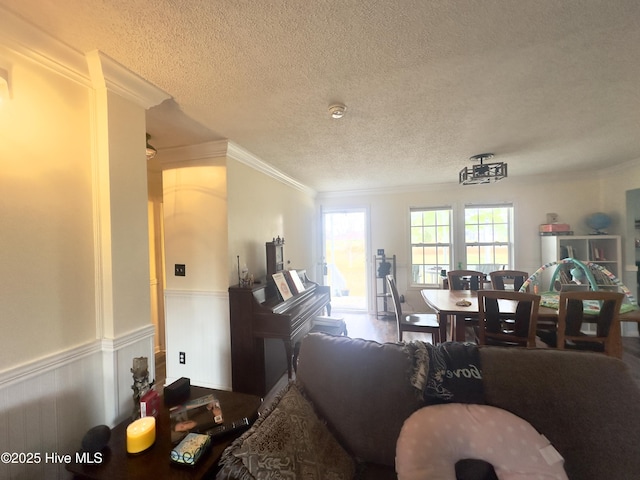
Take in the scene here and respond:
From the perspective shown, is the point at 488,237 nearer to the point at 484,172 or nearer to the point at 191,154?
the point at 484,172

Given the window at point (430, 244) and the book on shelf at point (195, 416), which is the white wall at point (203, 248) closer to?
the book on shelf at point (195, 416)

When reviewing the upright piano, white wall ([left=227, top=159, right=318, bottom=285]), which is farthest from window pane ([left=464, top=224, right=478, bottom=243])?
the upright piano

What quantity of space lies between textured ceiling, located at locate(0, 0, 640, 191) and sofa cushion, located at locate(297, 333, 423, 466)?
4.96 ft

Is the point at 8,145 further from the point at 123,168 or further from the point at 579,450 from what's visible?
the point at 579,450

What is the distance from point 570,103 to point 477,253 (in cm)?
306

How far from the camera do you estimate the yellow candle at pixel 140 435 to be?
3.64 ft

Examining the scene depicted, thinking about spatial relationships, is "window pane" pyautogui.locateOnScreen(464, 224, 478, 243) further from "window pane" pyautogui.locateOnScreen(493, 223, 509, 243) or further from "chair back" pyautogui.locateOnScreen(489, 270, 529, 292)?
"chair back" pyautogui.locateOnScreen(489, 270, 529, 292)

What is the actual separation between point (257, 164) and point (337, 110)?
143cm

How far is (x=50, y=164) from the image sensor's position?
127cm

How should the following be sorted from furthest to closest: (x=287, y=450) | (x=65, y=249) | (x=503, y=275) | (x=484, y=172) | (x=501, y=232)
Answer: (x=501, y=232), (x=503, y=275), (x=484, y=172), (x=65, y=249), (x=287, y=450)

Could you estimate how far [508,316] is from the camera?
2354 millimetres

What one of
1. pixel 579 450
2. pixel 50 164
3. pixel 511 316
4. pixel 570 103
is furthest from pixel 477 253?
pixel 50 164

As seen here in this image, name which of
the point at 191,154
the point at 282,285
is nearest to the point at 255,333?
the point at 282,285

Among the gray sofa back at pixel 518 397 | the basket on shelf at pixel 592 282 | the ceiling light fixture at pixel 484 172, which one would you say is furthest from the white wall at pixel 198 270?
the basket on shelf at pixel 592 282
